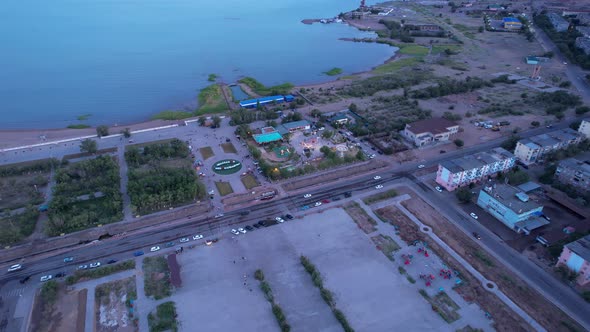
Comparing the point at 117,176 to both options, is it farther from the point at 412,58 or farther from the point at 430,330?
the point at 412,58

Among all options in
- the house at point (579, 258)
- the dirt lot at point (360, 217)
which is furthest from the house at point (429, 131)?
the house at point (579, 258)

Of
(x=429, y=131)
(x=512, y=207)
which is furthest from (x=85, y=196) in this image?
(x=512, y=207)

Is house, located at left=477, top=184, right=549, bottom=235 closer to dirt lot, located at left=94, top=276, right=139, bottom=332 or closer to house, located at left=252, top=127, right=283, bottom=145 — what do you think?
house, located at left=252, top=127, right=283, bottom=145

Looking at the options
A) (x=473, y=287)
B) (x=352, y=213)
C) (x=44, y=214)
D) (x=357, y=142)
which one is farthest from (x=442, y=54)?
(x=44, y=214)

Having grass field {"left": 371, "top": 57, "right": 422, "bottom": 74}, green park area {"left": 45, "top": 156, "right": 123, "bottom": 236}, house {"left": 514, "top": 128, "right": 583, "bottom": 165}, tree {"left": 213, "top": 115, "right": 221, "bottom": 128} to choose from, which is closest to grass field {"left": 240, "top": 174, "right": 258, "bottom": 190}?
green park area {"left": 45, "top": 156, "right": 123, "bottom": 236}

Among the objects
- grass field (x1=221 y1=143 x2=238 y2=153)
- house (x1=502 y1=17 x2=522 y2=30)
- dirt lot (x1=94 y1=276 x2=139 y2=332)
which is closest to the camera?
dirt lot (x1=94 y1=276 x2=139 y2=332)

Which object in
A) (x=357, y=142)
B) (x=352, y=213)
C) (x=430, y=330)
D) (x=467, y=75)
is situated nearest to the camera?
(x=430, y=330)
